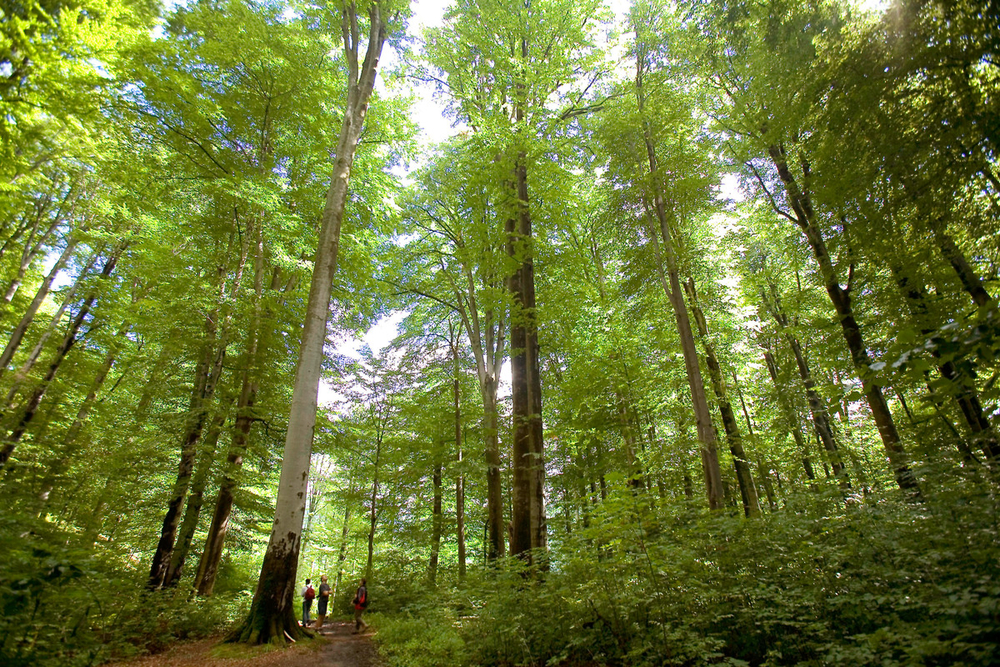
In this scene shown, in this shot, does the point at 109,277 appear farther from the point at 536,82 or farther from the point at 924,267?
the point at 924,267

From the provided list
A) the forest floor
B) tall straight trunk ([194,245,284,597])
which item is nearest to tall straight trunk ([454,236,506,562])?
the forest floor

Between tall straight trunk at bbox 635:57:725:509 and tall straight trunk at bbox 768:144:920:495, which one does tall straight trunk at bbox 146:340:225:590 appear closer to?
tall straight trunk at bbox 635:57:725:509

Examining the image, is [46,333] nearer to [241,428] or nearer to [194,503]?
[241,428]

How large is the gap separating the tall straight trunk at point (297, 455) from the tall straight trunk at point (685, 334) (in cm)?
646

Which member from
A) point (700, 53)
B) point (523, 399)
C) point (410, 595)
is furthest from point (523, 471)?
point (700, 53)

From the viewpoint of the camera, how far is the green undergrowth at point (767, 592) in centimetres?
265

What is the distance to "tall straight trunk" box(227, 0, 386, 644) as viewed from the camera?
5.42 metres

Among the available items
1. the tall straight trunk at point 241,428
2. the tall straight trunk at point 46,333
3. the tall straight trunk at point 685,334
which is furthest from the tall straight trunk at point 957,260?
the tall straight trunk at point 46,333

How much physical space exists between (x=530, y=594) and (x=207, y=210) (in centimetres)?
1175

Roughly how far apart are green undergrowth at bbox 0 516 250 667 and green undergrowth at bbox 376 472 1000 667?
3.51 metres

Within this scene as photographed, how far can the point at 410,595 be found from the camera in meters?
11.8

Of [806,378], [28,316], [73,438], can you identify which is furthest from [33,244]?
[806,378]

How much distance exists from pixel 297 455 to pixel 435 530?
1082 centimetres

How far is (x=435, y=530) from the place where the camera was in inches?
602
